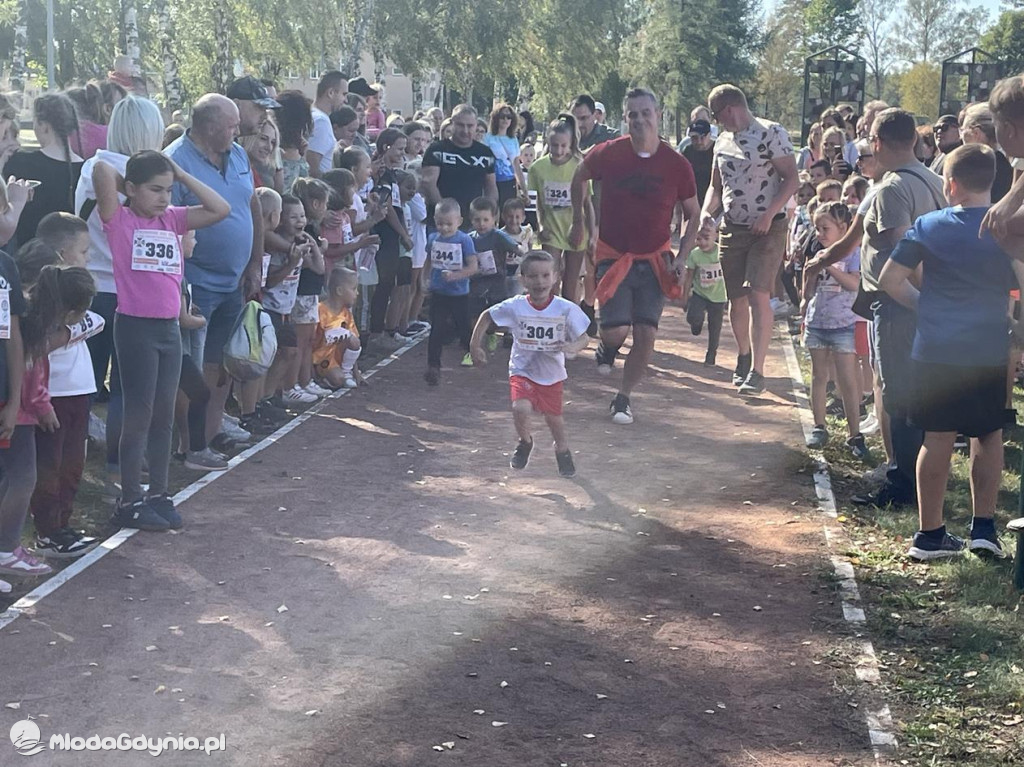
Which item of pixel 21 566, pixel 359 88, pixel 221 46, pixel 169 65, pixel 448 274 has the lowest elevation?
pixel 21 566

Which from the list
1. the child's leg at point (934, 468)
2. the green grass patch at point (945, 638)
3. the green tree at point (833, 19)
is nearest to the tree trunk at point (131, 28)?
the green grass patch at point (945, 638)

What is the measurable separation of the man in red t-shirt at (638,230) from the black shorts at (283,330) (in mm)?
2326

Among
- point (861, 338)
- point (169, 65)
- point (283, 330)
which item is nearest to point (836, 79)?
point (169, 65)

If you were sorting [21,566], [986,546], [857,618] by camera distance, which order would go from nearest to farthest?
[857,618]
[21,566]
[986,546]

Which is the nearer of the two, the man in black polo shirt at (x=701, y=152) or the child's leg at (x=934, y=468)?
the child's leg at (x=934, y=468)

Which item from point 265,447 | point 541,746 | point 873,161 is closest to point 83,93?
point 265,447

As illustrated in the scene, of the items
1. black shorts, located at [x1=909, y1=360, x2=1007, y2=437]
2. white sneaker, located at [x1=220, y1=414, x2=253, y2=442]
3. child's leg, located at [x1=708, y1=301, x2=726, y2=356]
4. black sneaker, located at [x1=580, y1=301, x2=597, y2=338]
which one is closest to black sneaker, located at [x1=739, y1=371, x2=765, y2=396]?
child's leg, located at [x1=708, y1=301, x2=726, y2=356]

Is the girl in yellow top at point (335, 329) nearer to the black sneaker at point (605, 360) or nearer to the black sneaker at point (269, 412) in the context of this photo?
the black sneaker at point (269, 412)

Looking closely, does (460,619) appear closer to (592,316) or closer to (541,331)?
(541,331)

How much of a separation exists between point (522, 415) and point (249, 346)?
1.85 meters

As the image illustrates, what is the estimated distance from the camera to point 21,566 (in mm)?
6840

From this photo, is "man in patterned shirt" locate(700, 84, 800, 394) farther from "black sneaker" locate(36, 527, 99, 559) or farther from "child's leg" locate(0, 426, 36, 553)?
"child's leg" locate(0, 426, 36, 553)

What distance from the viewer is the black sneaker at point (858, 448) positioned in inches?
392

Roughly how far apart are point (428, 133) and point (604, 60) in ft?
133
